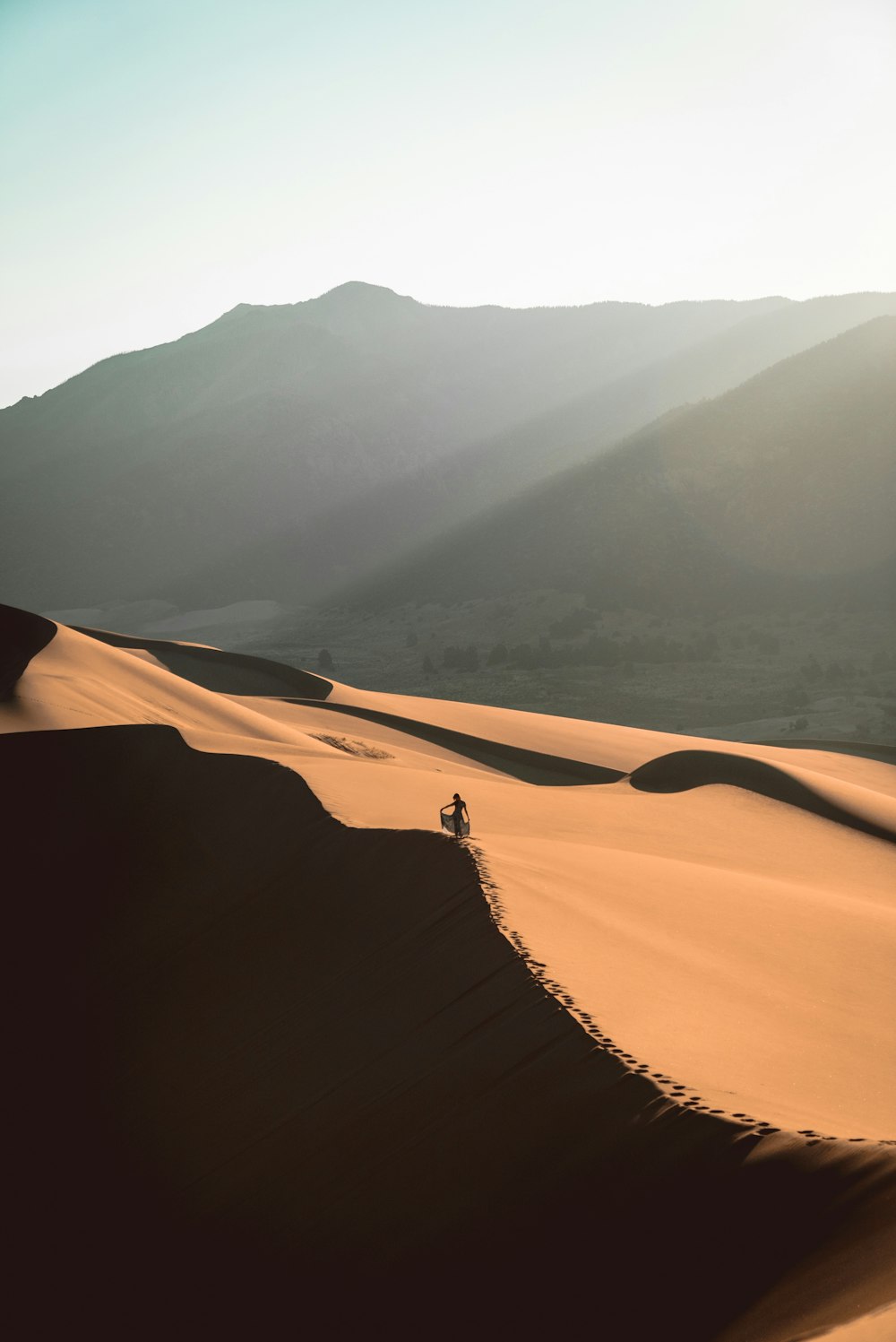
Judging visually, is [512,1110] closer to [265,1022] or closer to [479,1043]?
[479,1043]

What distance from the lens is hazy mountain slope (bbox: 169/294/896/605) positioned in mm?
106250

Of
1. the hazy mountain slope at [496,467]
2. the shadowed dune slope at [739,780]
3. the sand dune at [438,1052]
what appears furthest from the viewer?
the hazy mountain slope at [496,467]

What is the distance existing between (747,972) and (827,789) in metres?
11.3

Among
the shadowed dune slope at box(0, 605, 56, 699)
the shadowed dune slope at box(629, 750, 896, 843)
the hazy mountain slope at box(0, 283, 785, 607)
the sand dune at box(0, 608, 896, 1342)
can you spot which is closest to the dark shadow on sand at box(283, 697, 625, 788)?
the shadowed dune slope at box(629, 750, 896, 843)

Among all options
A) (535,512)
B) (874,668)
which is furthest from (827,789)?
(535,512)

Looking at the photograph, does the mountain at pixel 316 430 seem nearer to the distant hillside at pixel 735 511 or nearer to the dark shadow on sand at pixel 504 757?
the distant hillside at pixel 735 511

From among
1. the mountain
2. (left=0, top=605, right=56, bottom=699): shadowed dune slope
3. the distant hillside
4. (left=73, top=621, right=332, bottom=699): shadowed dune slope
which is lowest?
(left=73, top=621, right=332, bottom=699): shadowed dune slope

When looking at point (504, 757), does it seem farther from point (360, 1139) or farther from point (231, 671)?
point (360, 1139)

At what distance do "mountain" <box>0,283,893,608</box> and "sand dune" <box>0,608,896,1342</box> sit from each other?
90.9m

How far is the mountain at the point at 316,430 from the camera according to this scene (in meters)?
110

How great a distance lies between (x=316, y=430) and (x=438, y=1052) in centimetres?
11759

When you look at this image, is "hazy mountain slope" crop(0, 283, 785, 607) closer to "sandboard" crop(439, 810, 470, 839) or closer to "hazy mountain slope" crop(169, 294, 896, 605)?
"hazy mountain slope" crop(169, 294, 896, 605)

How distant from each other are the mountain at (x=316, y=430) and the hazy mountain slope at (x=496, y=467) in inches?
→ 10.0

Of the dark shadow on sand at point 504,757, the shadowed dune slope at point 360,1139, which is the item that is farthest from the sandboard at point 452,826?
the dark shadow on sand at point 504,757
